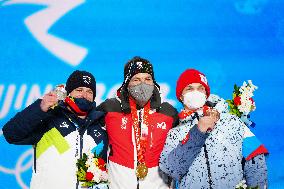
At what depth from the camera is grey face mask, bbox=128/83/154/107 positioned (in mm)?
3902

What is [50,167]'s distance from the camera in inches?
149

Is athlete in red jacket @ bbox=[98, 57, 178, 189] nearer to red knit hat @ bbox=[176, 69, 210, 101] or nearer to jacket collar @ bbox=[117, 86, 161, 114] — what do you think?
jacket collar @ bbox=[117, 86, 161, 114]

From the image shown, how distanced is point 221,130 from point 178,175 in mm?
442

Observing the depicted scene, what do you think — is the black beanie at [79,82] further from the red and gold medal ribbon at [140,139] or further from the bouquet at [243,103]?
the bouquet at [243,103]

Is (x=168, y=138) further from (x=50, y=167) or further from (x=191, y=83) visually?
(x=50, y=167)

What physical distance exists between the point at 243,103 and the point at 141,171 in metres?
0.94

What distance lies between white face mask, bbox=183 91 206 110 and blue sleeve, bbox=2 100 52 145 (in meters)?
1.06

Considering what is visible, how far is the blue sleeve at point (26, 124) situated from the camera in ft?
12.1

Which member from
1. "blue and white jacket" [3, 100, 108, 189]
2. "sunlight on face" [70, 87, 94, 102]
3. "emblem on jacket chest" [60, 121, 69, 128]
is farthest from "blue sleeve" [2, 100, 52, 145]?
"sunlight on face" [70, 87, 94, 102]

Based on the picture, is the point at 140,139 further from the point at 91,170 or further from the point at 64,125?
the point at 64,125

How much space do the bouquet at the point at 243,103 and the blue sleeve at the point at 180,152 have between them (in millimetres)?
530

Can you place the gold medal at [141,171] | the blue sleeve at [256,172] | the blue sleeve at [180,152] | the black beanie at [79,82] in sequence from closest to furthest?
the blue sleeve at [180,152]
the blue sleeve at [256,172]
the gold medal at [141,171]
the black beanie at [79,82]

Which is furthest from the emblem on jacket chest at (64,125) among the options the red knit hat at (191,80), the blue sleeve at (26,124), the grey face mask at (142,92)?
the red knit hat at (191,80)

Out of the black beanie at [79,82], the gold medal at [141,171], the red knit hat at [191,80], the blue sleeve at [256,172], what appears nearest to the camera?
the blue sleeve at [256,172]
